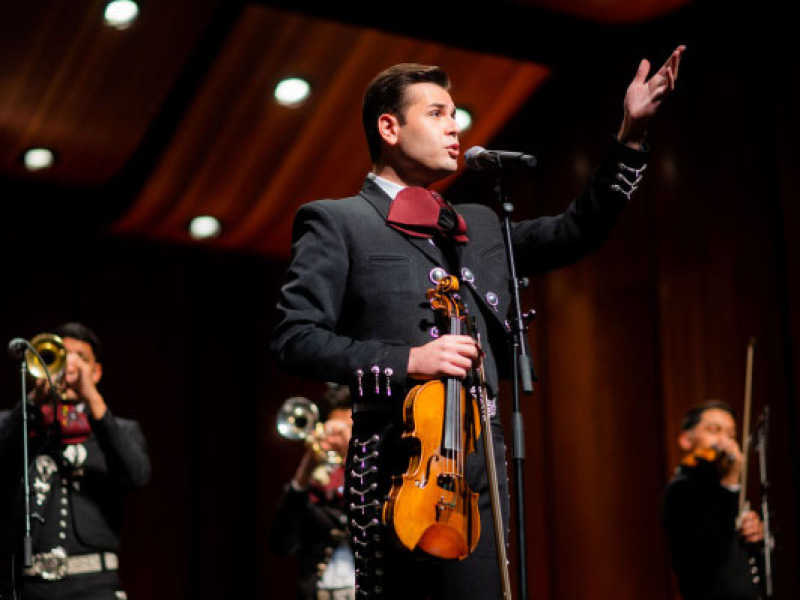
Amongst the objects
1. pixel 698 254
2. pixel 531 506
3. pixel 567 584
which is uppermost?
pixel 698 254

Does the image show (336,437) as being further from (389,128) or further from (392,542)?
(392,542)

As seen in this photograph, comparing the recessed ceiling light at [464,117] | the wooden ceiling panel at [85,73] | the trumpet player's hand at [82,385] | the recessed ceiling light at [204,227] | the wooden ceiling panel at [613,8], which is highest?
the wooden ceiling panel at [613,8]

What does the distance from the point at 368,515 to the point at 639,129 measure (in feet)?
3.37

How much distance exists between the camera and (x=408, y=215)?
105 inches

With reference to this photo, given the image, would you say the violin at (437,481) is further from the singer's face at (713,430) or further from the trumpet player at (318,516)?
the singer's face at (713,430)

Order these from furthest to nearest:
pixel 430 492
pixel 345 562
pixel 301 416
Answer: pixel 301 416 → pixel 345 562 → pixel 430 492

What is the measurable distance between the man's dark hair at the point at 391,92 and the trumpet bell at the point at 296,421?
9.61 ft

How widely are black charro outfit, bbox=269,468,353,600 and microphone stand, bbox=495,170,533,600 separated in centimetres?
291

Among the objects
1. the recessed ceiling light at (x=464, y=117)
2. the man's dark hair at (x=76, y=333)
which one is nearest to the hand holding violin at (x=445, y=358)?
the man's dark hair at (x=76, y=333)

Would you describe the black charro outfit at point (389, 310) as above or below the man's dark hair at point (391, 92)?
below

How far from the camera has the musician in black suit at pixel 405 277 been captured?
239 centimetres

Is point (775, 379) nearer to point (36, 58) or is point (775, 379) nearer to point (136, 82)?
point (136, 82)

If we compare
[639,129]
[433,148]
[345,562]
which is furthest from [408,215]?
[345,562]

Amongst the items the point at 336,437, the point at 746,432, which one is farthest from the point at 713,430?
the point at 336,437
